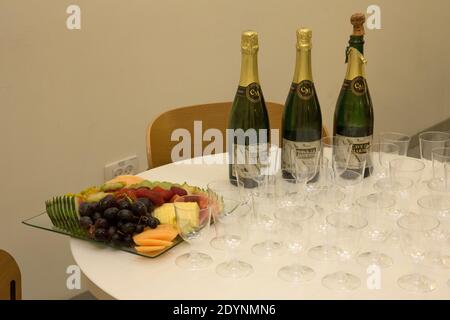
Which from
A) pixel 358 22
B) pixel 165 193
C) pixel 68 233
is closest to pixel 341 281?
pixel 165 193

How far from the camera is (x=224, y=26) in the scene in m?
2.55

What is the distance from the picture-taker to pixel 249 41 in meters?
1.32

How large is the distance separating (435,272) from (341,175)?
312 mm

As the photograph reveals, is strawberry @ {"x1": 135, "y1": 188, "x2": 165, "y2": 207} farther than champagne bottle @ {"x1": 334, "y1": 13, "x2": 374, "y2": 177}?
No

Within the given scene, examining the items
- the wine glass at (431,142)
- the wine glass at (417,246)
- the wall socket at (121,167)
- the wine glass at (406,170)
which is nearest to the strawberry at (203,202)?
the wine glass at (417,246)

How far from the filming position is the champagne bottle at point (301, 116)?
139 centimetres

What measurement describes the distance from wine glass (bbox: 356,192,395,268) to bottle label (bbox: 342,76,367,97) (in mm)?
257

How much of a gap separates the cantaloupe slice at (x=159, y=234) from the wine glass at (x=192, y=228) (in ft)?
0.08

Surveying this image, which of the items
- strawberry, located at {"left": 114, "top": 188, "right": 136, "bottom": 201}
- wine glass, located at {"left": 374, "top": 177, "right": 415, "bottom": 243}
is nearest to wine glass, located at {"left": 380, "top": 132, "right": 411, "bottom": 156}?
wine glass, located at {"left": 374, "top": 177, "right": 415, "bottom": 243}

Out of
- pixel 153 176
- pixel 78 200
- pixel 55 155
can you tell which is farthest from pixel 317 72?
pixel 78 200

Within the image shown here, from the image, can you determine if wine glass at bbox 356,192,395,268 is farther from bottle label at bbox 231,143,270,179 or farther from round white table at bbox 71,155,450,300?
bottle label at bbox 231,143,270,179

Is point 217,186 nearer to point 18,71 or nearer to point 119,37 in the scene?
point 18,71

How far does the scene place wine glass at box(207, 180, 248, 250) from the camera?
3.79ft

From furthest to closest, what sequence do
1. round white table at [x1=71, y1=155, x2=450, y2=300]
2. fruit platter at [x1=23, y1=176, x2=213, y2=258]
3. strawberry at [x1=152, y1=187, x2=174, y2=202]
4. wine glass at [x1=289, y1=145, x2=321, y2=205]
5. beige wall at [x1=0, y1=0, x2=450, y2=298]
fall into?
beige wall at [x1=0, y1=0, x2=450, y2=298], wine glass at [x1=289, y1=145, x2=321, y2=205], strawberry at [x1=152, y1=187, x2=174, y2=202], fruit platter at [x1=23, y1=176, x2=213, y2=258], round white table at [x1=71, y1=155, x2=450, y2=300]
